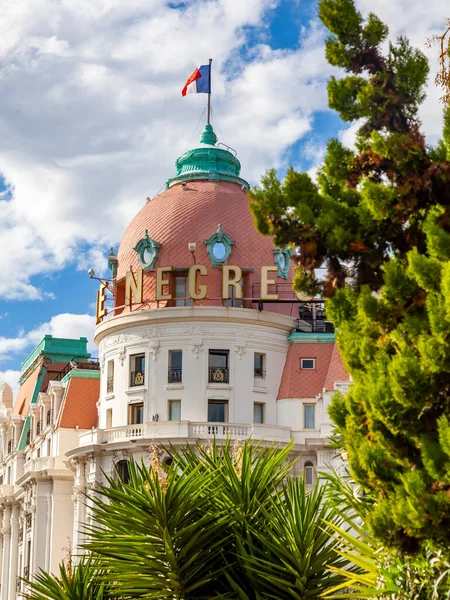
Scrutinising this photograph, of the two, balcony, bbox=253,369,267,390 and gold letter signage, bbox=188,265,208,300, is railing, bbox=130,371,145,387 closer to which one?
gold letter signage, bbox=188,265,208,300

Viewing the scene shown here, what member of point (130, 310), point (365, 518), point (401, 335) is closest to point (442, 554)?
point (365, 518)

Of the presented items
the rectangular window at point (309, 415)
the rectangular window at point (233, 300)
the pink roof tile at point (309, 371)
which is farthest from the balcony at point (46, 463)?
the rectangular window at point (309, 415)

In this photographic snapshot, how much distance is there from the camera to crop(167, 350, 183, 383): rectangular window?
56156 mm

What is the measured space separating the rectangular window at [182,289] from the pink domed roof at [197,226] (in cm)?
65

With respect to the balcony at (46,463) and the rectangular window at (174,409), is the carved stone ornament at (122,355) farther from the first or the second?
the balcony at (46,463)

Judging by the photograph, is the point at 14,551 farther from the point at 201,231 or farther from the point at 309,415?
the point at 201,231

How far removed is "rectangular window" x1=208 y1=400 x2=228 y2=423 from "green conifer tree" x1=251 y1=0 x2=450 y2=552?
39320 mm

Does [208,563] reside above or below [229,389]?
below

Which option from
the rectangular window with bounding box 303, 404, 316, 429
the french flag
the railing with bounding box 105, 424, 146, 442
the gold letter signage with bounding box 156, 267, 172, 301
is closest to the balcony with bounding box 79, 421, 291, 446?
the railing with bounding box 105, 424, 146, 442

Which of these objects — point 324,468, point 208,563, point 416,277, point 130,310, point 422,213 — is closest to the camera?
point 416,277

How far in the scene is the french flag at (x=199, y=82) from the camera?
200 feet

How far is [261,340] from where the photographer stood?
5709cm

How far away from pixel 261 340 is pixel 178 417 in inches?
221

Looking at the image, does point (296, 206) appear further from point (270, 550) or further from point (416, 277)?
point (270, 550)
